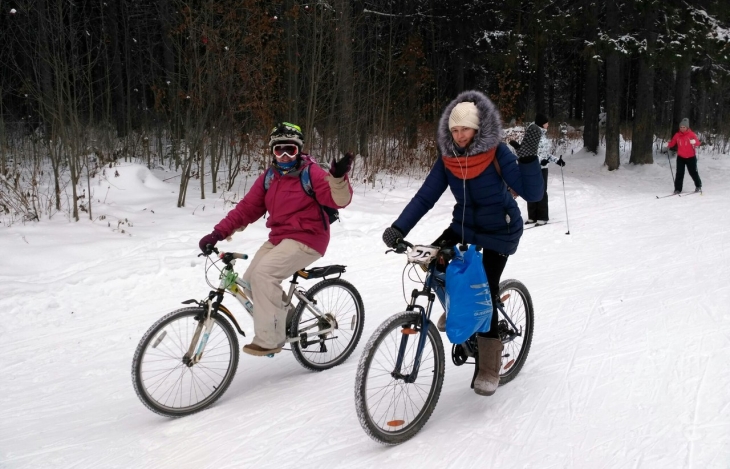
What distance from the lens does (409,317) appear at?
12.0ft

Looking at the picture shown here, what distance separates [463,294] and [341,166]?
1.26 m

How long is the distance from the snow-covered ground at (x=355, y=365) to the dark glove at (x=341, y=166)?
178 centimetres

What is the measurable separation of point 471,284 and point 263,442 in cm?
177

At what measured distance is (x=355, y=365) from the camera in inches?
206

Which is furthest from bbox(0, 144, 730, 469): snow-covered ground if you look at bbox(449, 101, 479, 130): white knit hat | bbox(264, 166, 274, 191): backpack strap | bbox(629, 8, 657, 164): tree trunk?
bbox(629, 8, 657, 164): tree trunk

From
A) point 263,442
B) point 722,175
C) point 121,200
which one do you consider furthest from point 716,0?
point 263,442

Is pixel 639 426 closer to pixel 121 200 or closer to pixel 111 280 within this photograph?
pixel 111 280

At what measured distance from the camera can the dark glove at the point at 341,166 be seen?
404 cm

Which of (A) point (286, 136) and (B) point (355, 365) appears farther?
(B) point (355, 365)

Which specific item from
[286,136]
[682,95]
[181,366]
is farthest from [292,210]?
[682,95]

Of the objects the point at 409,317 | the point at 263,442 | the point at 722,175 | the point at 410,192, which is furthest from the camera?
the point at 722,175

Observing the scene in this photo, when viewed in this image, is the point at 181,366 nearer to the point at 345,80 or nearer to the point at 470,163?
the point at 470,163

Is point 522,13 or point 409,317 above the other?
point 522,13

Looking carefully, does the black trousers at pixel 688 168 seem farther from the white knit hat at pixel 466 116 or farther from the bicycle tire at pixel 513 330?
the white knit hat at pixel 466 116
